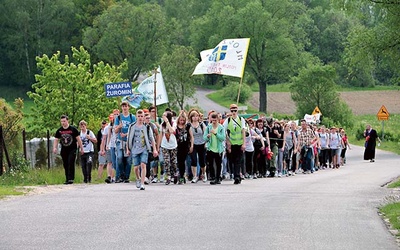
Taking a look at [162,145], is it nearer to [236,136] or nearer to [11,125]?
[236,136]

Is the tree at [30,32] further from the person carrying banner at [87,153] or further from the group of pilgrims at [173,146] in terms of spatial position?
the group of pilgrims at [173,146]

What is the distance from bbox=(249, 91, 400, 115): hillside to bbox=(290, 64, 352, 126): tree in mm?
16398

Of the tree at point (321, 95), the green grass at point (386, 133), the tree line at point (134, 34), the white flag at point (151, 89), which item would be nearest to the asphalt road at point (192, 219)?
the white flag at point (151, 89)

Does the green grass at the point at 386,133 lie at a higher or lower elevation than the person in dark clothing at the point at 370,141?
lower

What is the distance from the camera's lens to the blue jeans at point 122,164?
21.8 meters

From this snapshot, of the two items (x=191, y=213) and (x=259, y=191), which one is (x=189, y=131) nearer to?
(x=259, y=191)

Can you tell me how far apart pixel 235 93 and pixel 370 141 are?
5750 centimetres

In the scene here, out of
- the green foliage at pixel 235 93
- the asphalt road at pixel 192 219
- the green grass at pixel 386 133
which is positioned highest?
the green foliage at pixel 235 93

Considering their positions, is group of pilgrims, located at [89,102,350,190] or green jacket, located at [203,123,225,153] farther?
green jacket, located at [203,123,225,153]

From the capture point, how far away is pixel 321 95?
72.2m

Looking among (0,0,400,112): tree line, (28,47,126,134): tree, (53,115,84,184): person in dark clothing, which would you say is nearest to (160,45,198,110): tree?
(0,0,400,112): tree line

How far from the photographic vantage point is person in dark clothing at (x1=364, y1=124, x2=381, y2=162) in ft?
130

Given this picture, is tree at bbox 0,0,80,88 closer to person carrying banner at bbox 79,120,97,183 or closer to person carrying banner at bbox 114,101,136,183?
person carrying banner at bbox 79,120,97,183

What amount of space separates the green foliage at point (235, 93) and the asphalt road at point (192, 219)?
252 ft
